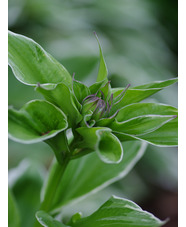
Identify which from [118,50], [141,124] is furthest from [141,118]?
[118,50]

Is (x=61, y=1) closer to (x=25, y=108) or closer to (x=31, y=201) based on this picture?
(x=31, y=201)

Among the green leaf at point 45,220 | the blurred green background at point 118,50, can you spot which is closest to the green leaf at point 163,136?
the green leaf at point 45,220

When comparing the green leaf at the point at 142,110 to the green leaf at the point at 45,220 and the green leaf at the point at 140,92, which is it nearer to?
the green leaf at the point at 140,92

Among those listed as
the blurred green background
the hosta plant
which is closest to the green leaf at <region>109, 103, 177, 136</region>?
the hosta plant

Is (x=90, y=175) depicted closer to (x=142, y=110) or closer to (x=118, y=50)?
(x=142, y=110)

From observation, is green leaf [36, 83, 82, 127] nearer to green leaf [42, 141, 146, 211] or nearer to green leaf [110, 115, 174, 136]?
green leaf [110, 115, 174, 136]

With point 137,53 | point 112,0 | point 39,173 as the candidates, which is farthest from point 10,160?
point 112,0
